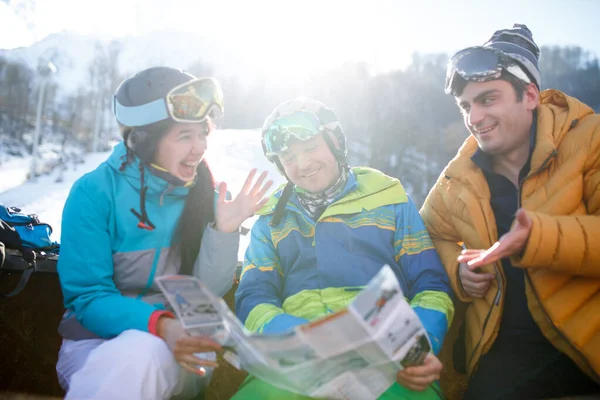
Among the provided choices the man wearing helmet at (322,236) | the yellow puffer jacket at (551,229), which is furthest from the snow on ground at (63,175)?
the yellow puffer jacket at (551,229)

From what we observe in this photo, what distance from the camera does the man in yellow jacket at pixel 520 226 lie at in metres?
1.57

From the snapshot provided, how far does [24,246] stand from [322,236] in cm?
173

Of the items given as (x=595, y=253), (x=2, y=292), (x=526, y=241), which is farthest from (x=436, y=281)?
(x=2, y=292)

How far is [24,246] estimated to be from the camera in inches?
Answer: 92.6

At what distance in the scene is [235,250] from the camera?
6.29ft

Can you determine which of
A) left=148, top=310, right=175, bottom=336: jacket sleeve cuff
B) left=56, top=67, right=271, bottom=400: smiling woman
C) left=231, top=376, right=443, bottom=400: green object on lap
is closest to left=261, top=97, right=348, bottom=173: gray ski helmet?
left=56, top=67, right=271, bottom=400: smiling woman

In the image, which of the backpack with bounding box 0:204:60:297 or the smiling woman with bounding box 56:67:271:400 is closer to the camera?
the smiling woman with bounding box 56:67:271:400

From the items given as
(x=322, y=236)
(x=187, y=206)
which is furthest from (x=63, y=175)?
(x=322, y=236)

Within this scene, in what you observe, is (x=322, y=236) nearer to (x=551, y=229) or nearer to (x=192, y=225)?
(x=192, y=225)

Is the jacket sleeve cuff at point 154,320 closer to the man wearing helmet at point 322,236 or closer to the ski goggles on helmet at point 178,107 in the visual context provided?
the man wearing helmet at point 322,236

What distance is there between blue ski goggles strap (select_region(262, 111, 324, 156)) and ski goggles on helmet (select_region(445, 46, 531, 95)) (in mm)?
776

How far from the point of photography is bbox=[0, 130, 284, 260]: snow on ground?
1150 cm

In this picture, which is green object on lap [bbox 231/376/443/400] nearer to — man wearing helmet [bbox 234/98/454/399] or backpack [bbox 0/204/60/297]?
man wearing helmet [bbox 234/98/454/399]

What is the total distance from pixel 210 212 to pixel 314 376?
1.10 meters
